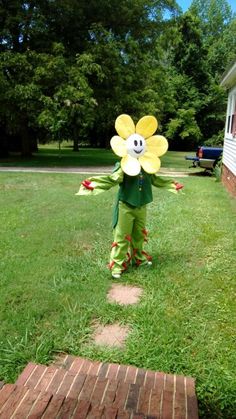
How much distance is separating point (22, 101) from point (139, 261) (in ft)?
40.3

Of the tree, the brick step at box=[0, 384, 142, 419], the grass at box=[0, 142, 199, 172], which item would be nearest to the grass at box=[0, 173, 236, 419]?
the brick step at box=[0, 384, 142, 419]

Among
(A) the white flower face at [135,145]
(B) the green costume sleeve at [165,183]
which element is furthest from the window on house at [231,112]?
(A) the white flower face at [135,145]

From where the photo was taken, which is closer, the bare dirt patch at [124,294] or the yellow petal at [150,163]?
the bare dirt patch at [124,294]

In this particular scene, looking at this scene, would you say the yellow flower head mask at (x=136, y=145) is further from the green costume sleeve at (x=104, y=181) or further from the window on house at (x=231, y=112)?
the window on house at (x=231, y=112)

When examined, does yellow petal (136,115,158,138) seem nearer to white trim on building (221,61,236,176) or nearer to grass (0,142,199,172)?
white trim on building (221,61,236,176)

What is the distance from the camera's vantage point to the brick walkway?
1.96 m

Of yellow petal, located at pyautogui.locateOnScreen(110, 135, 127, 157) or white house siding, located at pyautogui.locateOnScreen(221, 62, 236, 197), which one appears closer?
yellow petal, located at pyautogui.locateOnScreen(110, 135, 127, 157)

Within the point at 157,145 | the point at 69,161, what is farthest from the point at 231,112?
the point at 157,145

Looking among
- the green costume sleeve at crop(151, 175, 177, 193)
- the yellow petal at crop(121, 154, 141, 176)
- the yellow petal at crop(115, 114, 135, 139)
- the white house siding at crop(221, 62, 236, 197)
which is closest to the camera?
the yellow petal at crop(121, 154, 141, 176)

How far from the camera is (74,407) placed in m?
1.97

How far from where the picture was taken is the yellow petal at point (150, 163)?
4109mm

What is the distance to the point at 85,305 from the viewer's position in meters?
3.51

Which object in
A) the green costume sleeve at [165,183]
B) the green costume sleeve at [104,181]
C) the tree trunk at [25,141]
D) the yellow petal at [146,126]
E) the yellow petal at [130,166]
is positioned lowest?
the tree trunk at [25,141]

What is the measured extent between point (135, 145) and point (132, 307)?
1.63 metres
